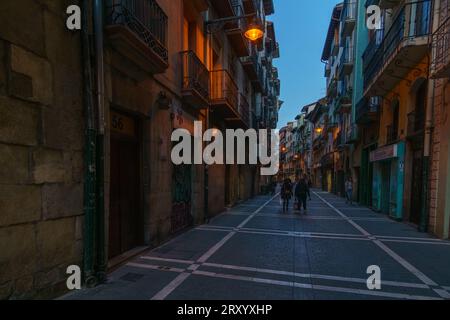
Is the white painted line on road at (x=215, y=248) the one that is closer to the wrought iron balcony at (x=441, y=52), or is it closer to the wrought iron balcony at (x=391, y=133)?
the wrought iron balcony at (x=441, y=52)

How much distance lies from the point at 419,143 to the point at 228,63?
8.72 metres

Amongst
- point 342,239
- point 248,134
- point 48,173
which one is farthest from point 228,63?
point 48,173

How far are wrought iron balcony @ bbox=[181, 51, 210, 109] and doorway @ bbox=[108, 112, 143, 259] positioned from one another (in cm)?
244

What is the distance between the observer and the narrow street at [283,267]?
418cm

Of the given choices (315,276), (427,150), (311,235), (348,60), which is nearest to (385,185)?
(427,150)

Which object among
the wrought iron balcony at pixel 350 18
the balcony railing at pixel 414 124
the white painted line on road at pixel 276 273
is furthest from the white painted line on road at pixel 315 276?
the wrought iron balcony at pixel 350 18

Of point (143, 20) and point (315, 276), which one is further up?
point (143, 20)

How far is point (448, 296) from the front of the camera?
4137mm

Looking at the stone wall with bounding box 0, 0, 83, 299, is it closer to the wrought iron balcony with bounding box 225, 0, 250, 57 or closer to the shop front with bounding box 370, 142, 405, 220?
the wrought iron balcony with bounding box 225, 0, 250, 57

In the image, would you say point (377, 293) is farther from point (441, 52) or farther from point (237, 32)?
point (237, 32)

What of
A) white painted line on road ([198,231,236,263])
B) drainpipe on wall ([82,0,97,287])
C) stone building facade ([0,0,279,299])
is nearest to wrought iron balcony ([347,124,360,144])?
white painted line on road ([198,231,236,263])

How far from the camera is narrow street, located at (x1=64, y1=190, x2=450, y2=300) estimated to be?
4.18 m

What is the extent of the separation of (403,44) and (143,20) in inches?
317

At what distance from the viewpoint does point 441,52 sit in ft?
26.4
